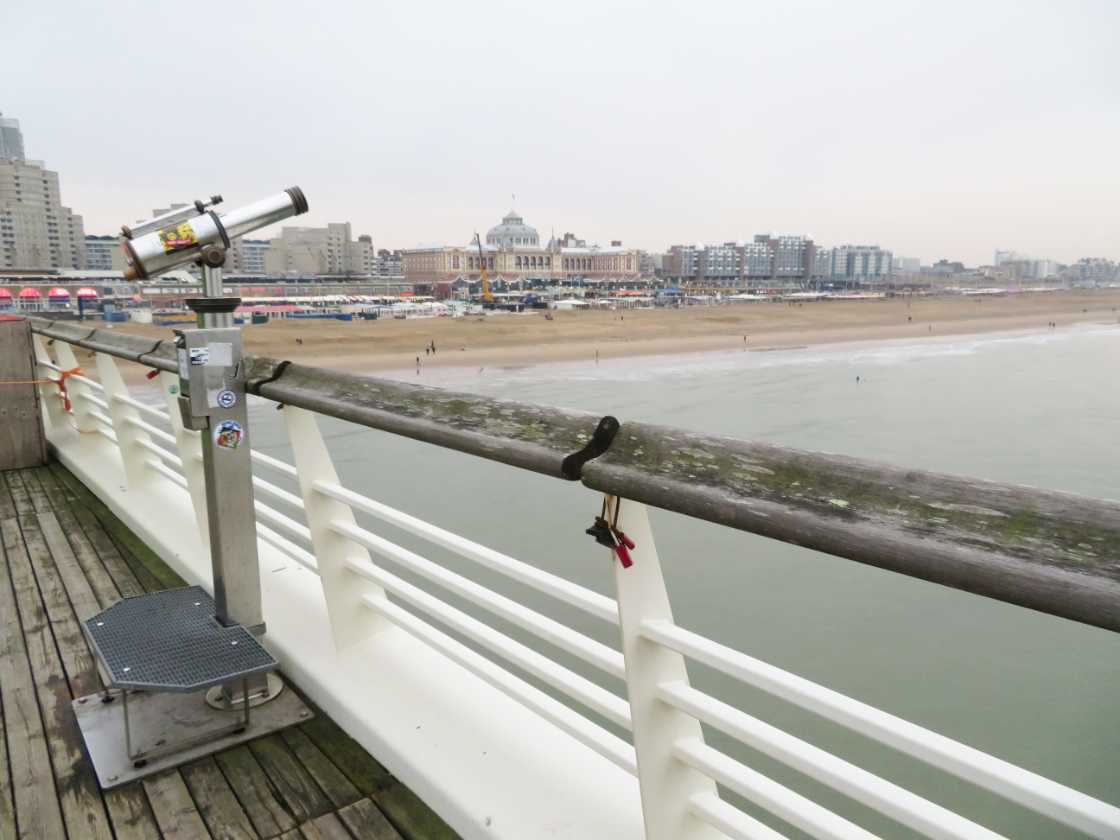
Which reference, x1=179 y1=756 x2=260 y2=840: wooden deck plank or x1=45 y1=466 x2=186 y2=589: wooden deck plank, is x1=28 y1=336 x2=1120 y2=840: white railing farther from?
x1=45 y1=466 x2=186 y2=589: wooden deck plank

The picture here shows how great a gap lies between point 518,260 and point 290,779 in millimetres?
135684

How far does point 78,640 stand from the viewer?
2.67 metres

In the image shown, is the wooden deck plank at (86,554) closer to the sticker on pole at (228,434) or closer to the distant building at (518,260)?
the sticker on pole at (228,434)

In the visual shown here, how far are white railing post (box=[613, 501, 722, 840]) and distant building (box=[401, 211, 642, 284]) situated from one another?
123 metres

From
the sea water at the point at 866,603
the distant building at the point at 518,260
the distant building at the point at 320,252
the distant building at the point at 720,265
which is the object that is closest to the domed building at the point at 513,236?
the distant building at the point at 518,260

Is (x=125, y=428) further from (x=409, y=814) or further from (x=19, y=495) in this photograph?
(x=409, y=814)

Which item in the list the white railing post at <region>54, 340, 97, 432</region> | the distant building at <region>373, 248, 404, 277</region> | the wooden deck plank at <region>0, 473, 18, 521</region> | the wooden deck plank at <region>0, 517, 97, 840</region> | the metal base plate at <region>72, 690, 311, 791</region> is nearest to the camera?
the wooden deck plank at <region>0, 517, 97, 840</region>

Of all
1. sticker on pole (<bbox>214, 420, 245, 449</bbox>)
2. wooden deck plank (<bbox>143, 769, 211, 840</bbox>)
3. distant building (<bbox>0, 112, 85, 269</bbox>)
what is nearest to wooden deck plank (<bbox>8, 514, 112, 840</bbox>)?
wooden deck plank (<bbox>143, 769, 211, 840</bbox>)

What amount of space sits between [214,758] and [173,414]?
4.88 ft

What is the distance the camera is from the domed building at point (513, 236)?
139m

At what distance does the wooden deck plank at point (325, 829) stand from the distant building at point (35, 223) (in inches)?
4394

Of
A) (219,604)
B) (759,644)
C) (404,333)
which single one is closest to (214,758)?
(219,604)

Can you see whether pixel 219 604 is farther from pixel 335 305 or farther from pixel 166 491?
pixel 335 305

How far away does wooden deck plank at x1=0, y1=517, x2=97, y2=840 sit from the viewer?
71.3 inches
